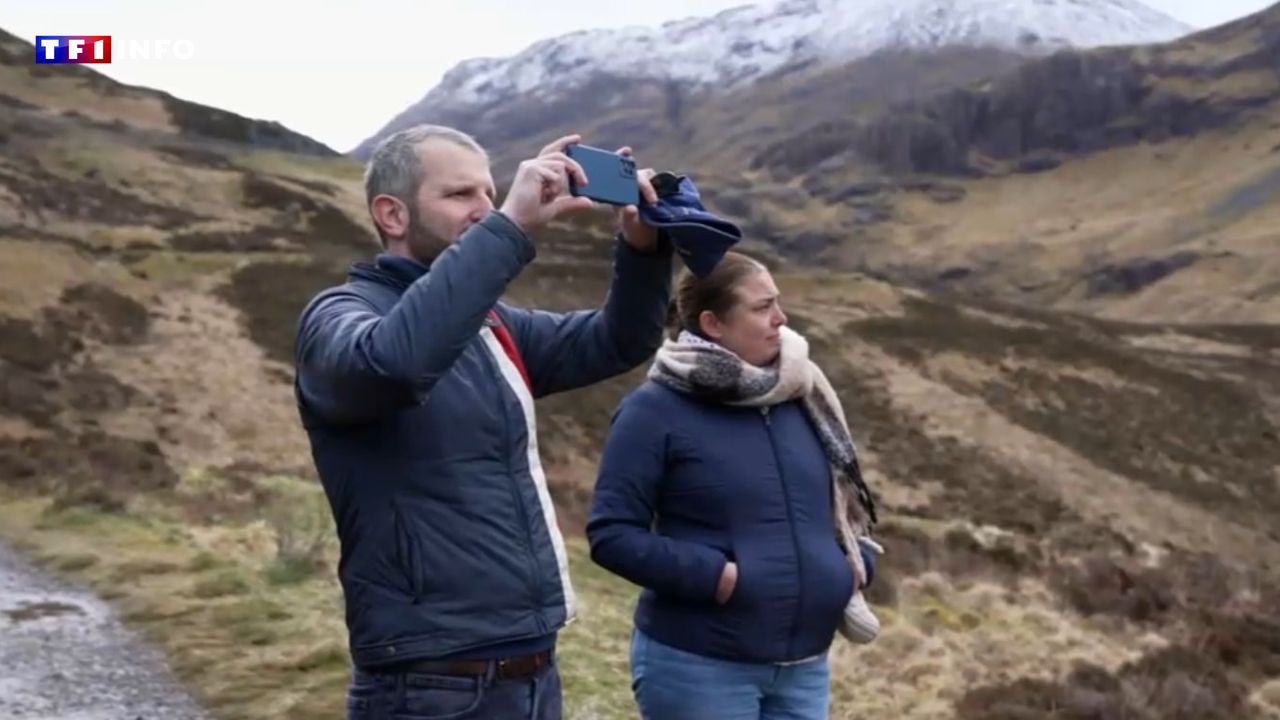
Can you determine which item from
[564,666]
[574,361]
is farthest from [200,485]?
[574,361]

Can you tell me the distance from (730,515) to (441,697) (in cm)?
108

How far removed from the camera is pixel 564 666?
733 cm

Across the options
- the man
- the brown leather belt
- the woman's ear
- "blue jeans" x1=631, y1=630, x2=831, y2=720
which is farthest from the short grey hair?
"blue jeans" x1=631, y1=630, x2=831, y2=720

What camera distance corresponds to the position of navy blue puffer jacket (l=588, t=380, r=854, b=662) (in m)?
3.49

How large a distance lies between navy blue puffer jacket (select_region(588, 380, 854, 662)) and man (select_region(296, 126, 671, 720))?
25.4 inches

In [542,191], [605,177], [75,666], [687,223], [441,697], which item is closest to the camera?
[542,191]

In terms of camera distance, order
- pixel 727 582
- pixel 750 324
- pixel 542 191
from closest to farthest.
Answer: pixel 542 191
pixel 727 582
pixel 750 324

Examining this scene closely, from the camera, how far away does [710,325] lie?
3672 millimetres

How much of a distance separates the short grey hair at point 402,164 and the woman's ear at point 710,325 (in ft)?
3.33

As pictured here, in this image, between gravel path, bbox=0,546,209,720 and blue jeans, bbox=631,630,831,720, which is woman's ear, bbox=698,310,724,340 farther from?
gravel path, bbox=0,546,209,720

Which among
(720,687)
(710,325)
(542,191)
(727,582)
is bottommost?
(720,687)

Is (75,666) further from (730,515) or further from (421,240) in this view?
(421,240)

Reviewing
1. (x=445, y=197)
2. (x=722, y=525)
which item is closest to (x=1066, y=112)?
(x=722, y=525)

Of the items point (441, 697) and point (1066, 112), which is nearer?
point (441, 697)
